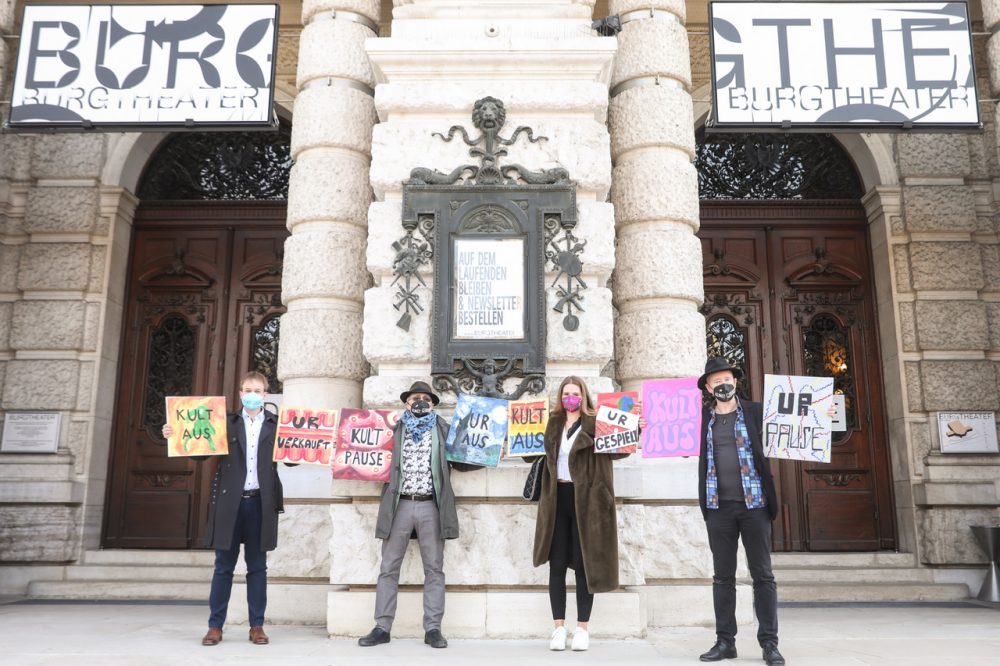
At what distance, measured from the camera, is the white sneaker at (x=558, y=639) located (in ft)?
→ 18.3

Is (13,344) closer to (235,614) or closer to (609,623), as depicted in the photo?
(235,614)

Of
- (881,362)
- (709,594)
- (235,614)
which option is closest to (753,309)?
(881,362)

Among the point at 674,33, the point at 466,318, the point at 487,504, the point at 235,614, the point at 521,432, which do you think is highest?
the point at 674,33

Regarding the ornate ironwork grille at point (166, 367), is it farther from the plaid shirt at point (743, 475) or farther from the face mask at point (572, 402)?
the plaid shirt at point (743, 475)

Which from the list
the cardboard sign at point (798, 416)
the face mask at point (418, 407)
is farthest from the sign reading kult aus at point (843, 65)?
the face mask at point (418, 407)

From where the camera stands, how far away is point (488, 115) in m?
7.08

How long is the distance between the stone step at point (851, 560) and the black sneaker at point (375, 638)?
225 inches

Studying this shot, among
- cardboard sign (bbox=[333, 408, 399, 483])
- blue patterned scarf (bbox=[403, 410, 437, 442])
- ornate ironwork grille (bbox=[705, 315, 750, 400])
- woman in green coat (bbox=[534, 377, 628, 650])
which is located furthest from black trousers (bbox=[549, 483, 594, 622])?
ornate ironwork grille (bbox=[705, 315, 750, 400])

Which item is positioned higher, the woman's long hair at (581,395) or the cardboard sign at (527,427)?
the woman's long hair at (581,395)

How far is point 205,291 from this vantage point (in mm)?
11492

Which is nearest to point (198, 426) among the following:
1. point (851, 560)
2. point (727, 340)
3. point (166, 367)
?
point (166, 367)

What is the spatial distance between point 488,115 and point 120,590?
7.01m

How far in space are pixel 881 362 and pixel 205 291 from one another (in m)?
9.71

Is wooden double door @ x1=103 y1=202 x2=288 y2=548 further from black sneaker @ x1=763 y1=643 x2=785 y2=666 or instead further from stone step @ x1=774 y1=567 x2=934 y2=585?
black sneaker @ x1=763 y1=643 x2=785 y2=666
